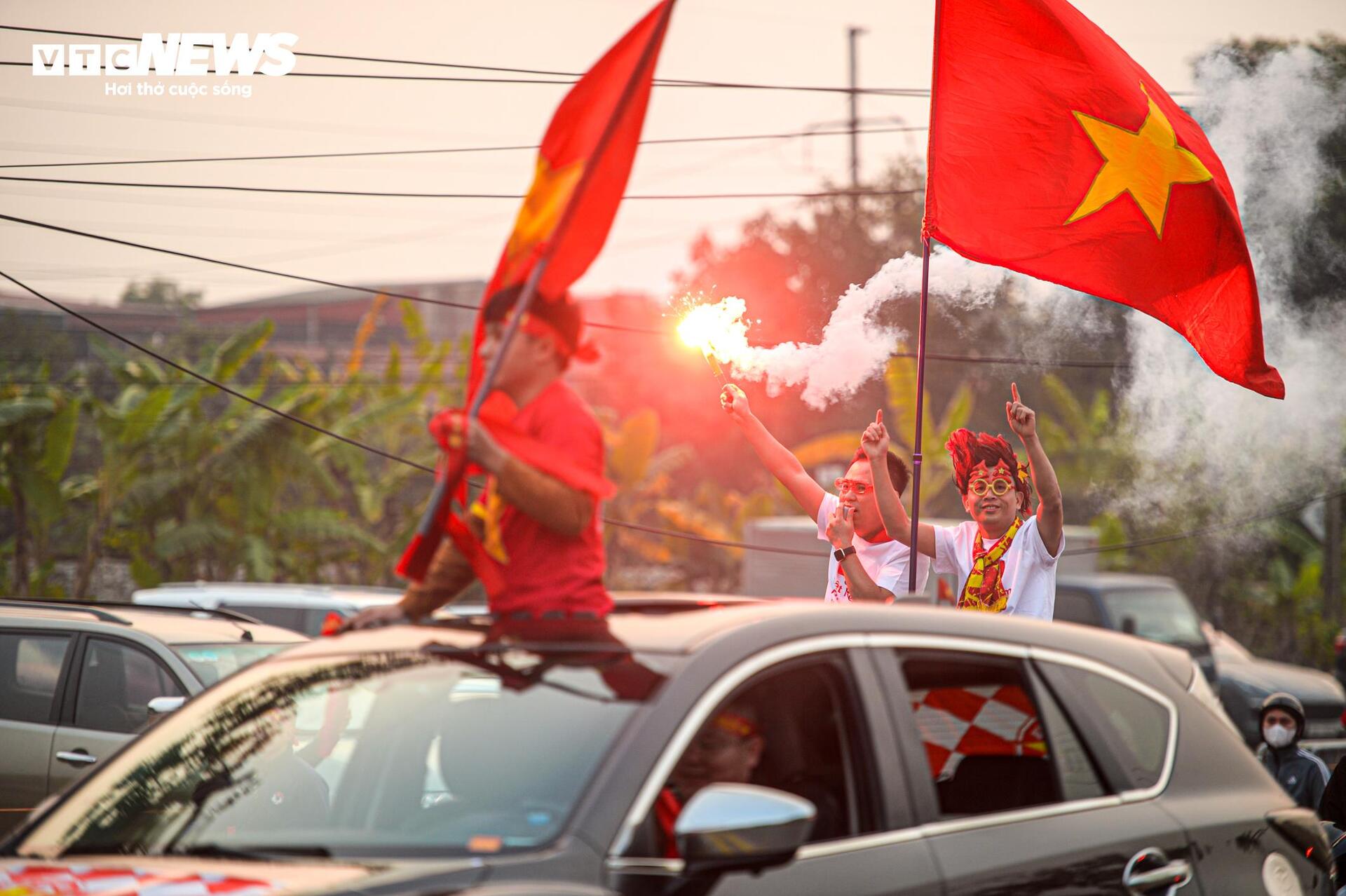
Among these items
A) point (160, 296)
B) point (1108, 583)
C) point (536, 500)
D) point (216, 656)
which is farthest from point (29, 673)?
point (160, 296)

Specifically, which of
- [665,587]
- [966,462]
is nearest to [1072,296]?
[966,462]

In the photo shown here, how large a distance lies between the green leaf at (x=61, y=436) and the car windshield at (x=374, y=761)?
17.0m

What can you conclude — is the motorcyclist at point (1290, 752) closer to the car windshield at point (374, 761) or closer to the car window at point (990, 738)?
the car window at point (990, 738)

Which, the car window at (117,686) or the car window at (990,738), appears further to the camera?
the car window at (117,686)

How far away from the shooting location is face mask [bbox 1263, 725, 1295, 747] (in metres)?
8.93

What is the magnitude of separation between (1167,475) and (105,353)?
14926 mm

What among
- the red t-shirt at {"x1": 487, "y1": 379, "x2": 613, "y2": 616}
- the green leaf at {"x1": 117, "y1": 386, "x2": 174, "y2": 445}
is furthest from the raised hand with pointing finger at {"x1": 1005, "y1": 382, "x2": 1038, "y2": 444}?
the green leaf at {"x1": 117, "y1": 386, "x2": 174, "y2": 445}

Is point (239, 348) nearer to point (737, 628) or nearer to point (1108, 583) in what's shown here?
Answer: point (1108, 583)

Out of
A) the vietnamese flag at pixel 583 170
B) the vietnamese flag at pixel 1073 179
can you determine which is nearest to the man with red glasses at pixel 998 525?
the vietnamese flag at pixel 1073 179

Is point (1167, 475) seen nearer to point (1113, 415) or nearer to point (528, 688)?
point (1113, 415)

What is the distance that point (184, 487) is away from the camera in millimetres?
20828

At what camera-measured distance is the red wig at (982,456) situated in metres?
7.04

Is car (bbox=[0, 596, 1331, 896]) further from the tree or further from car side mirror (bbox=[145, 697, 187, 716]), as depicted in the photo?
the tree

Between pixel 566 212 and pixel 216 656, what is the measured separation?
20.5 ft
